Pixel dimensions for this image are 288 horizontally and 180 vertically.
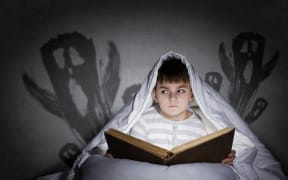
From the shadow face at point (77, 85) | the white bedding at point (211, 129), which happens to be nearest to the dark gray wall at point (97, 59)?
the shadow face at point (77, 85)

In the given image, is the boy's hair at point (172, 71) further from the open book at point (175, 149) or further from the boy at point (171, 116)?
the open book at point (175, 149)

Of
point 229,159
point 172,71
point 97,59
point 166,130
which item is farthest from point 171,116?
point 97,59

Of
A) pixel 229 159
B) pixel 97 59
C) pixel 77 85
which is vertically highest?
pixel 97 59

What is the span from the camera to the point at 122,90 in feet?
6.02

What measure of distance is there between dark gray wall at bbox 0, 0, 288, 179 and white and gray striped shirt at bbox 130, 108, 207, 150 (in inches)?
14.9

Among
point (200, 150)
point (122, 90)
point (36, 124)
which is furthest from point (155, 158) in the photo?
point (36, 124)

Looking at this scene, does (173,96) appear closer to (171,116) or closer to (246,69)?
(171,116)

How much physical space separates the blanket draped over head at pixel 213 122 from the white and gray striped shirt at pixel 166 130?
0.04m

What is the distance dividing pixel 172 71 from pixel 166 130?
0.22 m

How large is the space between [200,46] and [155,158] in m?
0.85

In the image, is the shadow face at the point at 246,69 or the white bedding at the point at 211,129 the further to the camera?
the shadow face at the point at 246,69

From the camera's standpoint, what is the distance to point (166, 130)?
4.70 ft

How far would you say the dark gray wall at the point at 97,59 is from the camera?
5.79 feet

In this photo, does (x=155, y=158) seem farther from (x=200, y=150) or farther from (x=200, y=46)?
(x=200, y=46)
